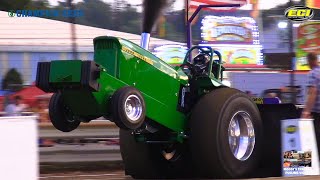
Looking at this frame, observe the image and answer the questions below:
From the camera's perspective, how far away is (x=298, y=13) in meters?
22.6

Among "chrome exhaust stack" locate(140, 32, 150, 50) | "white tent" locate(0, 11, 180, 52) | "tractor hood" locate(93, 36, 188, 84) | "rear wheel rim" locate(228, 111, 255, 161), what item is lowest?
"rear wheel rim" locate(228, 111, 255, 161)

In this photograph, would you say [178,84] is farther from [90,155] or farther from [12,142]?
[90,155]

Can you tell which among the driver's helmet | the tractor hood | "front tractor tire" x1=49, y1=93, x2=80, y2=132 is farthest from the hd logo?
"front tractor tire" x1=49, y1=93, x2=80, y2=132

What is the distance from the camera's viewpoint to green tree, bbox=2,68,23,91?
12016 millimetres

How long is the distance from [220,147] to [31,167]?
2.16m

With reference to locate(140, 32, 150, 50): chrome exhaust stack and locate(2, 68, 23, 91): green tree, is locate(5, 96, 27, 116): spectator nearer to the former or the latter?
locate(2, 68, 23, 91): green tree

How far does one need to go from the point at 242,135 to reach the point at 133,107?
1.80m

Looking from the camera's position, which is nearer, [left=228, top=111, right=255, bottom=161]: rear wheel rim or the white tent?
[left=228, top=111, right=255, bottom=161]: rear wheel rim

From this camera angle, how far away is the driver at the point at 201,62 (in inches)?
280

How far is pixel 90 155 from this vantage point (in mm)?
9969

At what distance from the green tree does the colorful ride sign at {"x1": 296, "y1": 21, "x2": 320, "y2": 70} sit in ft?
45.0

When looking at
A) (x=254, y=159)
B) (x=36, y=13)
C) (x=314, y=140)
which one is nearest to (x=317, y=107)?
(x=314, y=140)

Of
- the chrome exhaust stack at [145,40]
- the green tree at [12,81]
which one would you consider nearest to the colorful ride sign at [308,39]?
the green tree at [12,81]

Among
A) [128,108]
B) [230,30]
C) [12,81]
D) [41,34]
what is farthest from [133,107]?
[230,30]
